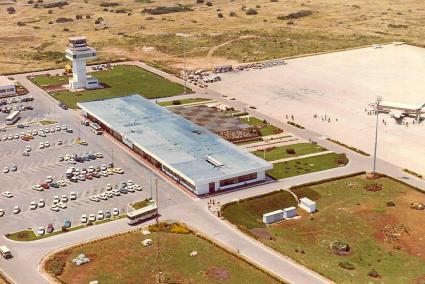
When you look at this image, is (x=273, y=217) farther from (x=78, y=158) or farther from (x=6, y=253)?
(x=78, y=158)

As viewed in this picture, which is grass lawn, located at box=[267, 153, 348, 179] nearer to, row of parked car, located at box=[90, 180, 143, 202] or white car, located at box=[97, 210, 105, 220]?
row of parked car, located at box=[90, 180, 143, 202]

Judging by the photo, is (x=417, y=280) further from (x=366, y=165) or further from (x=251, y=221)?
(x=366, y=165)

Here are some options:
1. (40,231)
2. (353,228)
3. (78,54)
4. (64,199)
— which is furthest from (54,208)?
(78,54)

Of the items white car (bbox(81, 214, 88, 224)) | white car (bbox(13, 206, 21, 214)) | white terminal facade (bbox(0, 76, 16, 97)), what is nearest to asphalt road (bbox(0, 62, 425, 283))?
white car (bbox(13, 206, 21, 214))

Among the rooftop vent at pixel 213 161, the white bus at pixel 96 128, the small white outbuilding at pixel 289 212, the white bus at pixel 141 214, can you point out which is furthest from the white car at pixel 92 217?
the white bus at pixel 96 128

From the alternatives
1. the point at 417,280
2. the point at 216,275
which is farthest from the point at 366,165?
the point at 216,275

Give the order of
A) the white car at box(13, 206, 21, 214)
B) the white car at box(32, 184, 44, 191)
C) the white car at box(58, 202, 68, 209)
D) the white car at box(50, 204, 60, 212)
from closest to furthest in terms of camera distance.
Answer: the white car at box(13, 206, 21, 214), the white car at box(50, 204, 60, 212), the white car at box(58, 202, 68, 209), the white car at box(32, 184, 44, 191)
